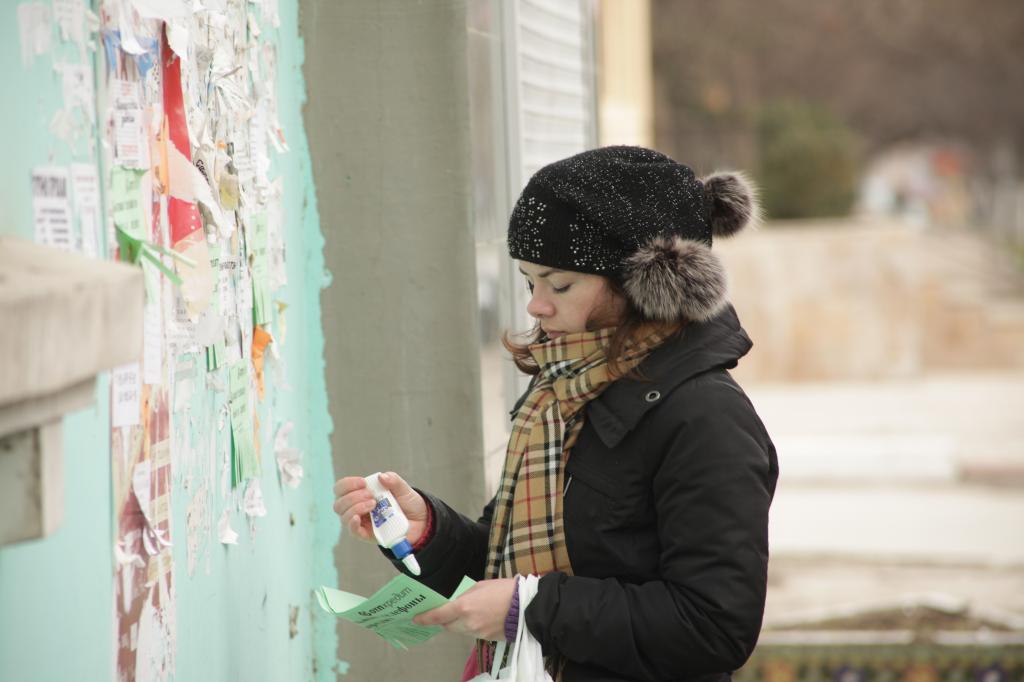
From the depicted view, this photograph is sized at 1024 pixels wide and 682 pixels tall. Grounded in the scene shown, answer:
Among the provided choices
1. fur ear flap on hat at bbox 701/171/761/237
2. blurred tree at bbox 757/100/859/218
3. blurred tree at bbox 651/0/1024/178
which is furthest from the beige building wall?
blurred tree at bbox 651/0/1024/178

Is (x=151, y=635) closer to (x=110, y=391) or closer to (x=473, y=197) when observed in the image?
(x=110, y=391)

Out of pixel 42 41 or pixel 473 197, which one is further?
pixel 473 197

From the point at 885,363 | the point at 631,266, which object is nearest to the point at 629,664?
the point at 631,266

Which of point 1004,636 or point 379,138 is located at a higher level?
point 379,138

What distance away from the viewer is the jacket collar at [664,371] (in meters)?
1.94

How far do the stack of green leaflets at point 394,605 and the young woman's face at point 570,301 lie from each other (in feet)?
1.46

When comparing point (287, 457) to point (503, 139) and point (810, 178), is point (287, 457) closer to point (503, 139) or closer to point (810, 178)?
point (503, 139)

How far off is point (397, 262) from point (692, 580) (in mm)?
1403

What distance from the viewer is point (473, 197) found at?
3066 mm

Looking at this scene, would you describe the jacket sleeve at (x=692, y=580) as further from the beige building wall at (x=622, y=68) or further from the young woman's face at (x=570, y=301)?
the beige building wall at (x=622, y=68)

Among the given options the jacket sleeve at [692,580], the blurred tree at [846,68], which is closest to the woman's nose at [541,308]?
the jacket sleeve at [692,580]

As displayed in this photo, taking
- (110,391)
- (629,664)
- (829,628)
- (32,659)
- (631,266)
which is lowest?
(829,628)

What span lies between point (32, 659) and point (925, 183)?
4024cm

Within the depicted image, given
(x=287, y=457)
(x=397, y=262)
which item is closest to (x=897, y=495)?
(x=397, y=262)
